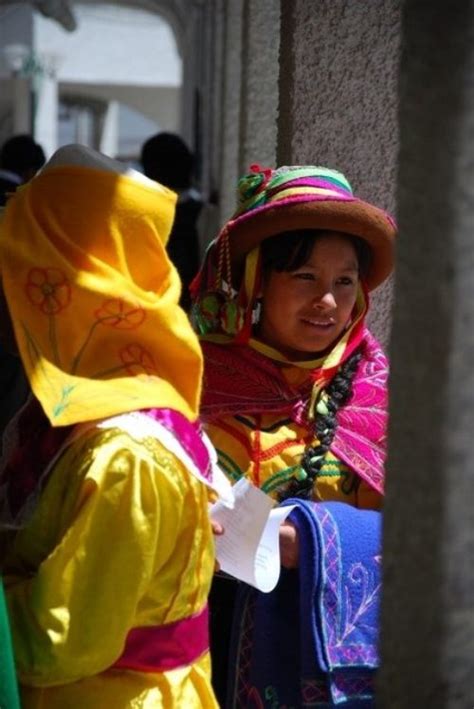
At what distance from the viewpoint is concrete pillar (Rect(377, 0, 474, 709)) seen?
147 cm

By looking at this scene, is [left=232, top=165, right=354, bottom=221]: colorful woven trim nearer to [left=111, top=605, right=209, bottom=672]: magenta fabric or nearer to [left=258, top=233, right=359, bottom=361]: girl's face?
[left=258, top=233, right=359, bottom=361]: girl's face

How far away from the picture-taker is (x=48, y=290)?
6.48ft

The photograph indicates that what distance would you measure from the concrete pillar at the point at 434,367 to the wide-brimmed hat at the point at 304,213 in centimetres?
127

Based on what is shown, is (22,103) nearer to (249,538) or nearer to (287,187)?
(287,187)

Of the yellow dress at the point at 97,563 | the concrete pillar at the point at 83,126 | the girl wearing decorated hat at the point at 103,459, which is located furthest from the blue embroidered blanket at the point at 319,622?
the concrete pillar at the point at 83,126

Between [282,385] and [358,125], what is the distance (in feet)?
3.68

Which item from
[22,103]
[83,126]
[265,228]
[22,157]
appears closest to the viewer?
[265,228]

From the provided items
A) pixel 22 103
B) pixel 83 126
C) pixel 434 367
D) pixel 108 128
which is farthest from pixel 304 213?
pixel 83 126

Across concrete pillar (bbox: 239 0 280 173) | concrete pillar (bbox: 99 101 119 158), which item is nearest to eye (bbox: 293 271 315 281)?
concrete pillar (bbox: 239 0 280 173)

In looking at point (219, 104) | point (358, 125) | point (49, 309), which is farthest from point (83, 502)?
point (219, 104)

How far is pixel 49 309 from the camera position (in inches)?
77.9

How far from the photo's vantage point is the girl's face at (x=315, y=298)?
112 inches

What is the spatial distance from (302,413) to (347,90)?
4.11 feet

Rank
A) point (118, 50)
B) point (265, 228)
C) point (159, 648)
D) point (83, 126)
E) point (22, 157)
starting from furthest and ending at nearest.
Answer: point (83, 126) < point (118, 50) < point (22, 157) < point (265, 228) < point (159, 648)
